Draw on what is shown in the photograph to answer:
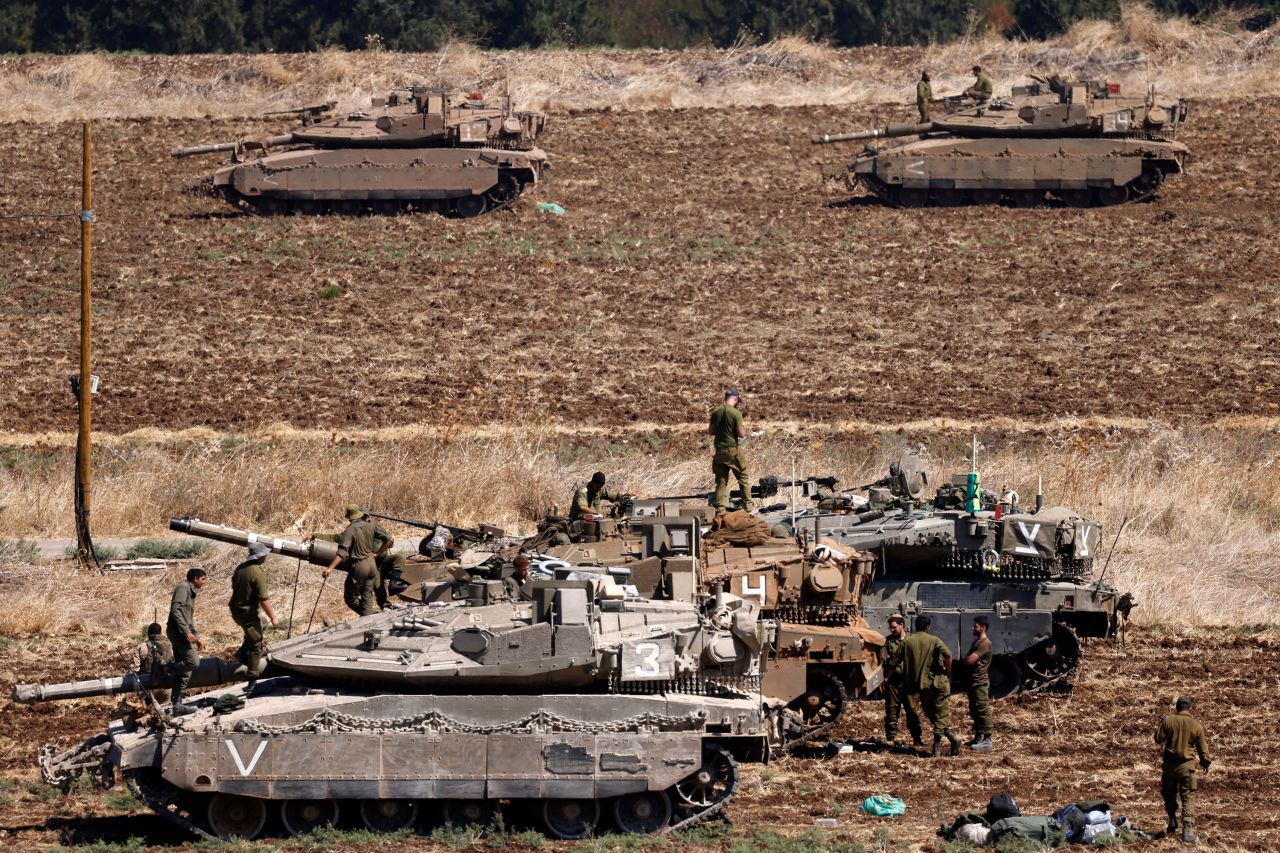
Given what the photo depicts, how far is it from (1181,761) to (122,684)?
8.56 meters

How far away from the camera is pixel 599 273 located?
4288cm

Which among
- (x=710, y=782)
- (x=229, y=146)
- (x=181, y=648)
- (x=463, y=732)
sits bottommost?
(x=710, y=782)

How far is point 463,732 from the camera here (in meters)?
16.2

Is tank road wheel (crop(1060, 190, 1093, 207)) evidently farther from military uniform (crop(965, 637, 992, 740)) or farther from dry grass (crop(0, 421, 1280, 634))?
military uniform (crop(965, 637, 992, 740))

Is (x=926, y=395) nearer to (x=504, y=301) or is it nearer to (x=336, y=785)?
(x=504, y=301)

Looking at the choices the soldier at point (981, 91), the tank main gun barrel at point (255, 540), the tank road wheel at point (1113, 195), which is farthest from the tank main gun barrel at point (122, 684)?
the soldier at point (981, 91)

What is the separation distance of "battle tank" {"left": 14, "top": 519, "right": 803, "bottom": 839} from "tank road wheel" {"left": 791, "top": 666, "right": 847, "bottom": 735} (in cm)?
306

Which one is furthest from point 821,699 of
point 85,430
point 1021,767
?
point 85,430

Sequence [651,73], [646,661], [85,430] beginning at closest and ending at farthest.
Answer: [646,661] → [85,430] → [651,73]

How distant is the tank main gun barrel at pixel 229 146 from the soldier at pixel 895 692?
95.8 feet

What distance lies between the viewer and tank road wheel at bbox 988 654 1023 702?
22.1 m

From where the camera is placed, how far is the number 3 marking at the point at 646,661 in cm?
1672

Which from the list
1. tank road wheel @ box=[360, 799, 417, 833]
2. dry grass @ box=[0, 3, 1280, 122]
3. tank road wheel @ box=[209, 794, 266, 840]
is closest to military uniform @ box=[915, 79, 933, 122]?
dry grass @ box=[0, 3, 1280, 122]

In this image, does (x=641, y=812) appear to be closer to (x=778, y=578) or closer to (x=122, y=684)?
(x=122, y=684)
